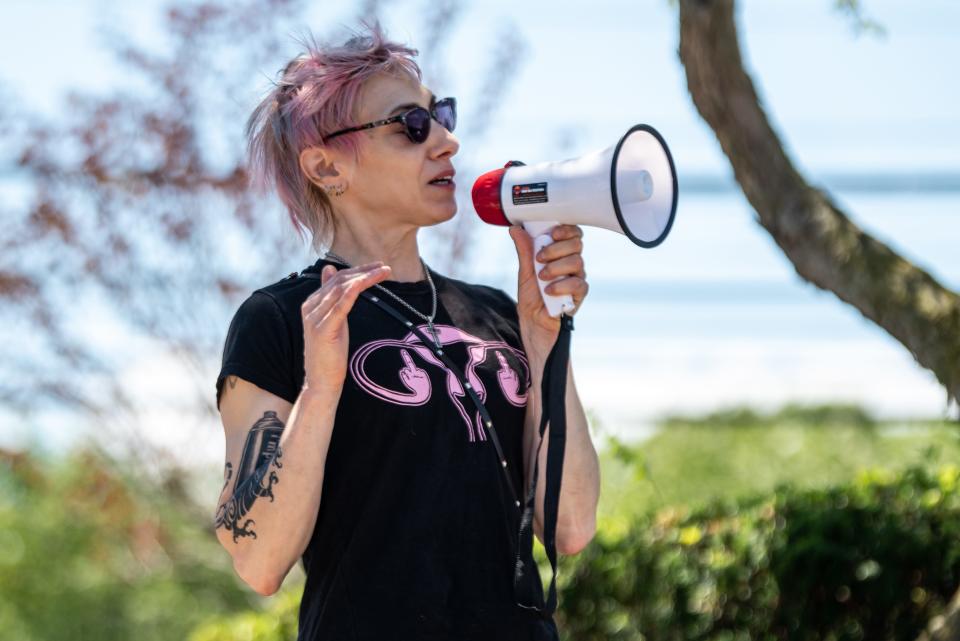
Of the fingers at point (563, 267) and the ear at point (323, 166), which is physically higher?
the ear at point (323, 166)

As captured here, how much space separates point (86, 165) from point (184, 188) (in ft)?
1.88

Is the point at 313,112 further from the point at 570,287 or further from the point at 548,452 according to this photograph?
the point at 548,452

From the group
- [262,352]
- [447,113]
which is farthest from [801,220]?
[262,352]

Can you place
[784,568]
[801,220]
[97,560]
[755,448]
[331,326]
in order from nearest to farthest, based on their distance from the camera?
[331,326], [801,220], [784,568], [97,560], [755,448]

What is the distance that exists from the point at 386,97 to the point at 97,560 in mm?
9425

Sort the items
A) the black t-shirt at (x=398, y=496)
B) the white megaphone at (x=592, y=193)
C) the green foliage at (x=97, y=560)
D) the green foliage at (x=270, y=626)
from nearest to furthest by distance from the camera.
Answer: the black t-shirt at (x=398, y=496) < the white megaphone at (x=592, y=193) < the green foliage at (x=270, y=626) < the green foliage at (x=97, y=560)

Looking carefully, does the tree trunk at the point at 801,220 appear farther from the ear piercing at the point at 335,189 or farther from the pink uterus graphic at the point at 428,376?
the ear piercing at the point at 335,189

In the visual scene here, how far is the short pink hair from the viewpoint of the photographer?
A: 279 cm

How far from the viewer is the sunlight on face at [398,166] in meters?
2.76

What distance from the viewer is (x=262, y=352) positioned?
2.53m

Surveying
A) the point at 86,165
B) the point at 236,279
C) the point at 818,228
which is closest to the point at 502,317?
the point at 818,228

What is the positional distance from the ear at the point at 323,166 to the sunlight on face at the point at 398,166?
3cm

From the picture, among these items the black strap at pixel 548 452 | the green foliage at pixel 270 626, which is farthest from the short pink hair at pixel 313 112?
the green foliage at pixel 270 626

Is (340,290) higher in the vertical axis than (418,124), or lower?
lower
